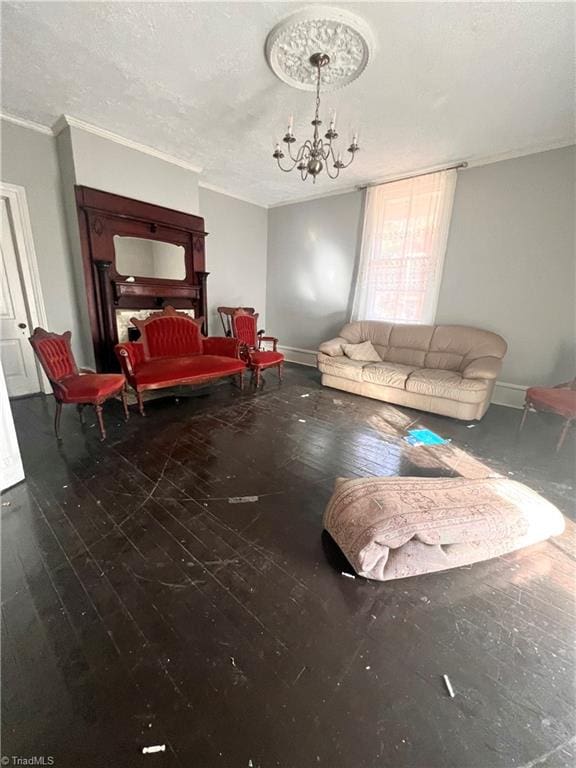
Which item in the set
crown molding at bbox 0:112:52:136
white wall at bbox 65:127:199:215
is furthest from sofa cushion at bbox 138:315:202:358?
crown molding at bbox 0:112:52:136

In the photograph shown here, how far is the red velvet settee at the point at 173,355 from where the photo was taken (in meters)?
3.17

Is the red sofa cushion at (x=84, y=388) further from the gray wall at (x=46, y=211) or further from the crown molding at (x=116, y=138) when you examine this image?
the crown molding at (x=116, y=138)

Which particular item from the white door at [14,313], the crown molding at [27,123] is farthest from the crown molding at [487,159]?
the white door at [14,313]

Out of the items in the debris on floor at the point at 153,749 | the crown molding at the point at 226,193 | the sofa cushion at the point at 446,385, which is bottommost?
the debris on floor at the point at 153,749

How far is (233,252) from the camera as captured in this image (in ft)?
17.5

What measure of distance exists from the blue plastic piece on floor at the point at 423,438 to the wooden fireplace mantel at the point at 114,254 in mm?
3568

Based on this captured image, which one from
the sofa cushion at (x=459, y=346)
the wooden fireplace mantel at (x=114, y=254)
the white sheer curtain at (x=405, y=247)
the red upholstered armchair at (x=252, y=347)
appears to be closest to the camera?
the wooden fireplace mantel at (x=114, y=254)

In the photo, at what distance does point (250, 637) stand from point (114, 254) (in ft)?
13.3

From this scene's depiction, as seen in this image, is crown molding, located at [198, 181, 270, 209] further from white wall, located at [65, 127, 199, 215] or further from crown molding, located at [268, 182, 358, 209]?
white wall, located at [65, 127, 199, 215]

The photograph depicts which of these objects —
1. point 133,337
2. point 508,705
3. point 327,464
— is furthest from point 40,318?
point 508,705

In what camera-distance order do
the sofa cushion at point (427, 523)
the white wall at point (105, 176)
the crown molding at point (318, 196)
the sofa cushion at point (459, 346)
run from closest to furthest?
the sofa cushion at point (427, 523), the white wall at point (105, 176), the sofa cushion at point (459, 346), the crown molding at point (318, 196)

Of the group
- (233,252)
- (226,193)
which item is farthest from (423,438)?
(226,193)

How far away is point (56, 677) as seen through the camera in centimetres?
102

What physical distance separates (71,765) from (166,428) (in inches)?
88.6
